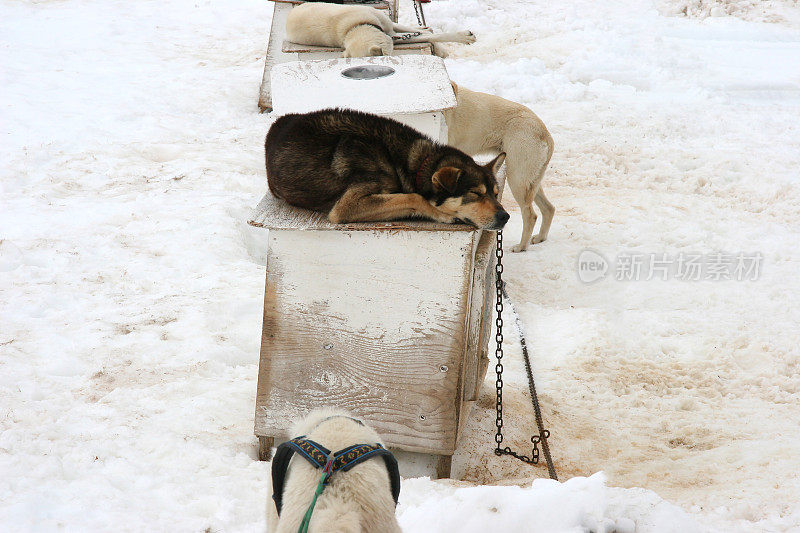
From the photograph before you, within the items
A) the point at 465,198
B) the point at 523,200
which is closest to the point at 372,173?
the point at 465,198

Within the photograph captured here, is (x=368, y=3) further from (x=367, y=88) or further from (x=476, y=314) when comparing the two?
(x=476, y=314)

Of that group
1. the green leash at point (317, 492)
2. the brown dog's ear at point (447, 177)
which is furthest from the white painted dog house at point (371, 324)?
the green leash at point (317, 492)

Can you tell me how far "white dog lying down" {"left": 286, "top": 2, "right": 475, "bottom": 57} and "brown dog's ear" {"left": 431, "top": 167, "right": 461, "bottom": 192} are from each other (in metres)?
4.93

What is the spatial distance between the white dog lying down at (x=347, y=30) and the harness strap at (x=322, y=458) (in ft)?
21.3

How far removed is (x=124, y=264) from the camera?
568 centimetres

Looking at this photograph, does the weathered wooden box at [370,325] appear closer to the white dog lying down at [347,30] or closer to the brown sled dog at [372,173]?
the brown sled dog at [372,173]

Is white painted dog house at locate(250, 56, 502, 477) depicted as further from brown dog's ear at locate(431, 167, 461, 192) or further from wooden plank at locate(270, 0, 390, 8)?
wooden plank at locate(270, 0, 390, 8)

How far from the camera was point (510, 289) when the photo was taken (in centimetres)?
616

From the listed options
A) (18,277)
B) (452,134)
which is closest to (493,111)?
(452,134)

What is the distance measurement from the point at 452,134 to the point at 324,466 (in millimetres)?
4942

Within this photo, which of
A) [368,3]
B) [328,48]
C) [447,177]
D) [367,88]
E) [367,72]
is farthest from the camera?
[368,3]

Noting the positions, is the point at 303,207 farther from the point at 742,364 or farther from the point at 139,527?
the point at 742,364

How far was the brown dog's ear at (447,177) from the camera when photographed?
3.36m

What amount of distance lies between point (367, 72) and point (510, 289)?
7.62ft
